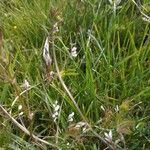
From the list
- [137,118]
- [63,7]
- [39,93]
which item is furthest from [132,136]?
[63,7]

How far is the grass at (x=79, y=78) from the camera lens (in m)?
1.36

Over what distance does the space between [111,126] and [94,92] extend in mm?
134

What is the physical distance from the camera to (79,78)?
1.59 meters

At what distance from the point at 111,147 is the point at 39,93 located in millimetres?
337

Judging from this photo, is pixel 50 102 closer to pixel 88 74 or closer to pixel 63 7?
pixel 88 74

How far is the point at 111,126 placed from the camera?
1400 mm

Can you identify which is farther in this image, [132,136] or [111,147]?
[132,136]

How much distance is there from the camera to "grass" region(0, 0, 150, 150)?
1.36m

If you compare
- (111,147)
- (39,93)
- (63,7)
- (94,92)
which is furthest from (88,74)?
(63,7)

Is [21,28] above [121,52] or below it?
above

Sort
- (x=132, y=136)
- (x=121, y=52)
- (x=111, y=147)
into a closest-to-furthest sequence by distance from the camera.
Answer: (x=111, y=147)
(x=132, y=136)
(x=121, y=52)

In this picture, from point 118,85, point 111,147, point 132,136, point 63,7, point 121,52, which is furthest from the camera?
point 63,7

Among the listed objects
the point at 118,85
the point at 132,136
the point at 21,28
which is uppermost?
the point at 21,28

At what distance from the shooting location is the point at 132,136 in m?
1.43
